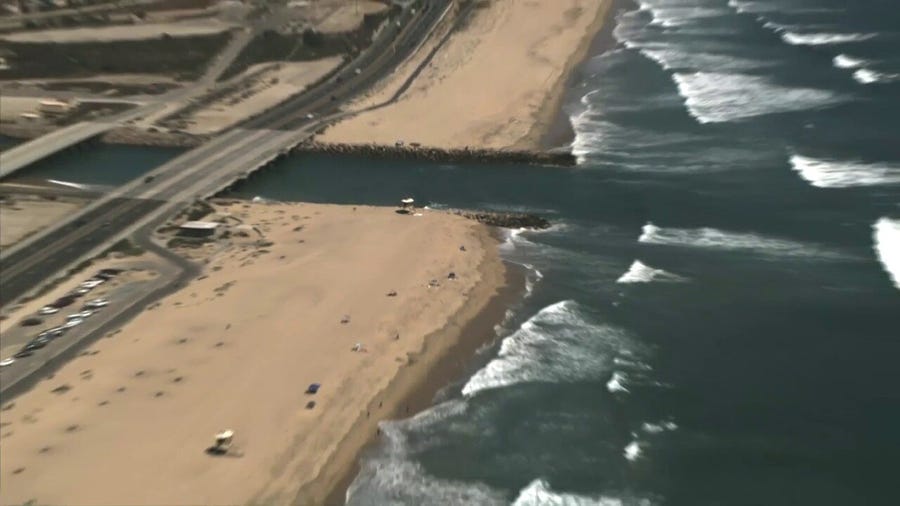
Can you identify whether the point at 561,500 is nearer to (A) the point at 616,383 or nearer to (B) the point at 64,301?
(A) the point at 616,383

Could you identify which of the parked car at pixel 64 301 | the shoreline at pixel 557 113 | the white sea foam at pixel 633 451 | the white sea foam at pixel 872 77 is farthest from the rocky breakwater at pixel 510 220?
the white sea foam at pixel 872 77

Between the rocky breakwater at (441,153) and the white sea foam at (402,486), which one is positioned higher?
the white sea foam at (402,486)

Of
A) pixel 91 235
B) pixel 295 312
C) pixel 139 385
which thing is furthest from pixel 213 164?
pixel 139 385

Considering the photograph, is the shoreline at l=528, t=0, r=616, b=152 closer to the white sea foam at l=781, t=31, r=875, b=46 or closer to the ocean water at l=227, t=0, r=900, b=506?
the ocean water at l=227, t=0, r=900, b=506

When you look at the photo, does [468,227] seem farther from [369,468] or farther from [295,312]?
[369,468]

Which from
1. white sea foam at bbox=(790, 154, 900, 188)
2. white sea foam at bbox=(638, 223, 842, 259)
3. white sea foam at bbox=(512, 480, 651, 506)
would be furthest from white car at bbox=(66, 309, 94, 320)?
white sea foam at bbox=(790, 154, 900, 188)

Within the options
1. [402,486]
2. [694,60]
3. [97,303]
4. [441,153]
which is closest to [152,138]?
[441,153]

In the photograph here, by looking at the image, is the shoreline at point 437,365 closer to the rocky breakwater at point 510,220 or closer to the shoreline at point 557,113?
the rocky breakwater at point 510,220
